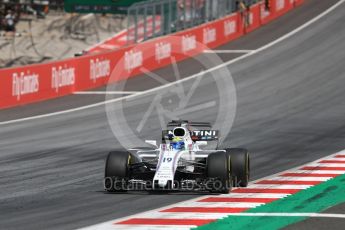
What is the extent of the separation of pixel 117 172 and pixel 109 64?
23871 mm

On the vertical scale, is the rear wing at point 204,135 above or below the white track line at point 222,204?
above

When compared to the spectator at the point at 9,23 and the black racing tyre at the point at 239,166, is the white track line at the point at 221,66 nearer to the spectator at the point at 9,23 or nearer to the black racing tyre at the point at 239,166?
the black racing tyre at the point at 239,166

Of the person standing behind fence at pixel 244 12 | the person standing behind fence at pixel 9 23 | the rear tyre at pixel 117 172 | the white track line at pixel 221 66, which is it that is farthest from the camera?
the person standing behind fence at pixel 9 23

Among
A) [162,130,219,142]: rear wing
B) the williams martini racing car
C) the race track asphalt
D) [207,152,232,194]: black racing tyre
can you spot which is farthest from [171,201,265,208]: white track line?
[162,130,219,142]: rear wing

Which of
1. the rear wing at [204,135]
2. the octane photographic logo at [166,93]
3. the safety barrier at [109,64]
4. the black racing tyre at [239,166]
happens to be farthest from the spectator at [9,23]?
the black racing tyre at [239,166]

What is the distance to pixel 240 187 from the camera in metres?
15.8

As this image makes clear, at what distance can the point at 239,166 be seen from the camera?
15477 millimetres

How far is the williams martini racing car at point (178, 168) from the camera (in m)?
14.8

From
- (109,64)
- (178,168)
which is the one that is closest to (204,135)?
(178,168)

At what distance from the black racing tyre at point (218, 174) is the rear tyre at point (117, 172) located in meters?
1.32

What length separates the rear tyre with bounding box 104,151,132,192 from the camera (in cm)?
1506

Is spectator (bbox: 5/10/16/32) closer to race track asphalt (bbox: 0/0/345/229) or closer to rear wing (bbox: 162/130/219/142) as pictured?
race track asphalt (bbox: 0/0/345/229)

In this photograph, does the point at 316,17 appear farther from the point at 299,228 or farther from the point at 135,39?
the point at 299,228

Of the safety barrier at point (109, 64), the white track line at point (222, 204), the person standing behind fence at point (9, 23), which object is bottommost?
the white track line at point (222, 204)
